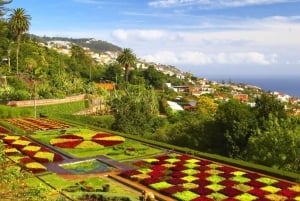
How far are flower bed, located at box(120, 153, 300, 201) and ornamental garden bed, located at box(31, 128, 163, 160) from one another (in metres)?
3.89

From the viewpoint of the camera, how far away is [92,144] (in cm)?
3562

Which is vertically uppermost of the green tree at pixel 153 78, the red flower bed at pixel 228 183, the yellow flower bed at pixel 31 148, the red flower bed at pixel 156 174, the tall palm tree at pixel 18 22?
the tall palm tree at pixel 18 22

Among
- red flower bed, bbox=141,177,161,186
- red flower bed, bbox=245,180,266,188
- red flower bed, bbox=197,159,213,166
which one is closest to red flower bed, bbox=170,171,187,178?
red flower bed, bbox=141,177,161,186

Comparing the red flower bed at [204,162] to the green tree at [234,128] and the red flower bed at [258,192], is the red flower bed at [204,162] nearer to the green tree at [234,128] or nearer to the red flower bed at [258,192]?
the green tree at [234,128]

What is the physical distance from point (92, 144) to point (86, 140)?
73.5 inches

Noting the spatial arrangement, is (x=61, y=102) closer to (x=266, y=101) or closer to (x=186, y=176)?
(x=266, y=101)

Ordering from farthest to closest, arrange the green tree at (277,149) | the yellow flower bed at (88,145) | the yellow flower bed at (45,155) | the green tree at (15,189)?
the yellow flower bed at (88,145) < the yellow flower bed at (45,155) < the green tree at (277,149) < the green tree at (15,189)

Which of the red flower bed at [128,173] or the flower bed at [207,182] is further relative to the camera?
the red flower bed at [128,173]

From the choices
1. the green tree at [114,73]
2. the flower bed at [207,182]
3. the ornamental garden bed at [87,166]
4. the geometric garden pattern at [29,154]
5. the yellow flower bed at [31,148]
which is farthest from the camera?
the green tree at [114,73]

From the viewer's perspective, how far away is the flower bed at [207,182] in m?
21.6

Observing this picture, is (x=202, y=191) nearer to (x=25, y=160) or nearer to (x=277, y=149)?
(x=277, y=149)

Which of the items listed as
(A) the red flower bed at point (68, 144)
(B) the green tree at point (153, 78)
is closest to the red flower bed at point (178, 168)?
(A) the red flower bed at point (68, 144)

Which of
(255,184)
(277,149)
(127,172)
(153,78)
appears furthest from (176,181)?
(153,78)

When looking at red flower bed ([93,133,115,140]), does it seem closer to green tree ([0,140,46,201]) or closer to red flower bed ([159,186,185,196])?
red flower bed ([159,186,185,196])
